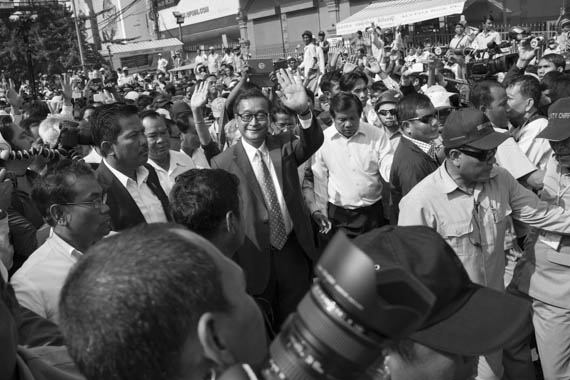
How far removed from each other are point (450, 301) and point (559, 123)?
7.19 ft

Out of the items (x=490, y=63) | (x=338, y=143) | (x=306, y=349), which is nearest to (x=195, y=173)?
(x=306, y=349)

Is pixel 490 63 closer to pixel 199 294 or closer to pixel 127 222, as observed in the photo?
pixel 127 222

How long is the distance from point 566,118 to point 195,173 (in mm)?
2117

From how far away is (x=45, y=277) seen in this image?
2508 millimetres

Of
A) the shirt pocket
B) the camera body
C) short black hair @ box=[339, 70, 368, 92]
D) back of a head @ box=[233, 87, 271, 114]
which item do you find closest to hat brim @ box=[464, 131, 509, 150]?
the shirt pocket

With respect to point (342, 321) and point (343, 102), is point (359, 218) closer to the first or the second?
point (343, 102)

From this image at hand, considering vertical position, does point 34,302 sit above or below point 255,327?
below

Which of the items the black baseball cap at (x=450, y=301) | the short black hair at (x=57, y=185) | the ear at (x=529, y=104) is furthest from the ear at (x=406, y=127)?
the black baseball cap at (x=450, y=301)

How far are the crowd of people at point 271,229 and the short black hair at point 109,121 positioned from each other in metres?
0.02

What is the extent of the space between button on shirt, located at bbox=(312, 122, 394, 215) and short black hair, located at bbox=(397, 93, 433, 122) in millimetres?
387

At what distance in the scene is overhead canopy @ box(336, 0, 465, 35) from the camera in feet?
83.1

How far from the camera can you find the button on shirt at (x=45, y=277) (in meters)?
2.41

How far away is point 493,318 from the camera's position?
64.4 inches

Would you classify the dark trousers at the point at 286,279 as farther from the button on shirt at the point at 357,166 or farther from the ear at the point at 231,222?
the ear at the point at 231,222
